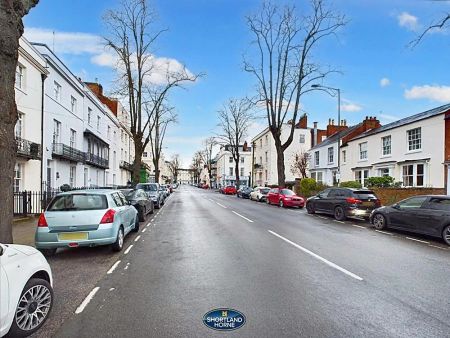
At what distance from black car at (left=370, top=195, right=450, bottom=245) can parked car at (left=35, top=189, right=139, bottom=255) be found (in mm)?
9362

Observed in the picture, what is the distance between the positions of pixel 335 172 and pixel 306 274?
3225cm

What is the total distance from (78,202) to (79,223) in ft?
2.23

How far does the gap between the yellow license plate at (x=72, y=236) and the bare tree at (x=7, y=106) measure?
1366mm

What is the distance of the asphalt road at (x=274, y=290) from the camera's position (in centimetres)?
391

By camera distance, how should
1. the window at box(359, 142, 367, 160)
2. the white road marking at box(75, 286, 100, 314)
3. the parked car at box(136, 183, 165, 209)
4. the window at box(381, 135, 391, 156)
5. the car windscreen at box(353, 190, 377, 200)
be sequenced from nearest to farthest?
the white road marking at box(75, 286, 100, 314)
the car windscreen at box(353, 190, 377, 200)
the parked car at box(136, 183, 165, 209)
the window at box(381, 135, 391, 156)
the window at box(359, 142, 367, 160)

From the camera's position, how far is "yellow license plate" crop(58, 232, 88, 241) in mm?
7297

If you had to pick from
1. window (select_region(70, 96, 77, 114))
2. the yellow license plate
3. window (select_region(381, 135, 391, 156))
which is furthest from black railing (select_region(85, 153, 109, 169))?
window (select_region(381, 135, 391, 156))

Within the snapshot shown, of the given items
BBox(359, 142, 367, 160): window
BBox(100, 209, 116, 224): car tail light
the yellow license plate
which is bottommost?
the yellow license plate

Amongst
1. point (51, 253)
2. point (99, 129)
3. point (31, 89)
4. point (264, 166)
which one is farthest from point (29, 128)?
point (264, 166)

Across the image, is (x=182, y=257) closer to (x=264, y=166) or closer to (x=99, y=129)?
(x=99, y=129)

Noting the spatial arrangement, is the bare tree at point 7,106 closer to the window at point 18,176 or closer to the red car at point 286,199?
the window at point 18,176

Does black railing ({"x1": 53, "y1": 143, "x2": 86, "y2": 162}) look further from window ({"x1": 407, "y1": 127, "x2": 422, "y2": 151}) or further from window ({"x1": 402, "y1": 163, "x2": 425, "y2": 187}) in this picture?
window ({"x1": 407, "y1": 127, "x2": 422, "y2": 151})

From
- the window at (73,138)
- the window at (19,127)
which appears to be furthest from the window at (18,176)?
the window at (73,138)

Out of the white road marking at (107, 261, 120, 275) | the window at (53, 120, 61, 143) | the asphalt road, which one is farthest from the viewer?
the window at (53, 120, 61, 143)
